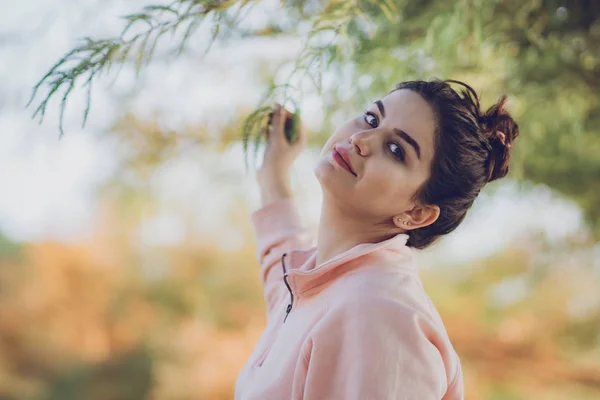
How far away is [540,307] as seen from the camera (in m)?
2.07

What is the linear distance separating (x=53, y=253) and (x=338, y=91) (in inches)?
47.1

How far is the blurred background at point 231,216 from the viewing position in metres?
0.98

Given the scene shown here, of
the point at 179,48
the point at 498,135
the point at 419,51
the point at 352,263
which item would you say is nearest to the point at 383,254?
the point at 352,263

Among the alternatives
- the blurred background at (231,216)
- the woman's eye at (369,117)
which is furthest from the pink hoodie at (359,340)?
the blurred background at (231,216)

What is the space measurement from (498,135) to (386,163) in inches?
4.8

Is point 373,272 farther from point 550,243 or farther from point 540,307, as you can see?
point 540,307

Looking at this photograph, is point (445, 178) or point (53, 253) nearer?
point (445, 178)

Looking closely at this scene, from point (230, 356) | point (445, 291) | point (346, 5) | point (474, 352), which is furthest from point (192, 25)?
point (474, 352)

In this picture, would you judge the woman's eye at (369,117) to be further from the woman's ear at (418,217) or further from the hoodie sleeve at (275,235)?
the hoodie sleeve at (275,235)

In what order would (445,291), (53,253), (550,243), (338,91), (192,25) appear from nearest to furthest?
(192,25), (338,91), (53,253), (550,243), (445,291)

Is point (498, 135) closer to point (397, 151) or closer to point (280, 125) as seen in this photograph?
point (397, 151)

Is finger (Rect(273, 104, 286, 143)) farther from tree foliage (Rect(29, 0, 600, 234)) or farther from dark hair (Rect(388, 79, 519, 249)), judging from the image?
dark hair (Rect(388, 79, 519, 249))

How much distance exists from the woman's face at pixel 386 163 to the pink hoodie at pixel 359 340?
4 centimetres

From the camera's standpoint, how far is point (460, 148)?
0.55 metres
